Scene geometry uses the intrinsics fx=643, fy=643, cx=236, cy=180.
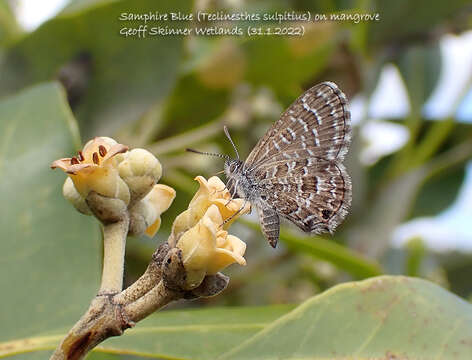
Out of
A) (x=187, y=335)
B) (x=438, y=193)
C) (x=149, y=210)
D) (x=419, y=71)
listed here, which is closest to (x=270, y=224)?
(x=187, y=335)

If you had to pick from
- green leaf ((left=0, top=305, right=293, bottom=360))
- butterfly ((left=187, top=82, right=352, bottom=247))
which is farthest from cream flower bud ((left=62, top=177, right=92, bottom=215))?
butterfly ((left=187, top=82, right=352, bottom=247))

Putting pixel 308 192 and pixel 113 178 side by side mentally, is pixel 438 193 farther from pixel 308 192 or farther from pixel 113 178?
pixel 113 178

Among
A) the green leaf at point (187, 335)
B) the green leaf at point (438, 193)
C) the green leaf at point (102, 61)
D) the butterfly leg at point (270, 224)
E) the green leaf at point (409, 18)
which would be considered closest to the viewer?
the green leaf at point (187, 335)

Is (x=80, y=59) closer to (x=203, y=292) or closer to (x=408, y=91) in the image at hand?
(x=203, y=292)

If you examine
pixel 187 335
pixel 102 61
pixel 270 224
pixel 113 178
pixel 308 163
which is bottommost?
pixel 187 335

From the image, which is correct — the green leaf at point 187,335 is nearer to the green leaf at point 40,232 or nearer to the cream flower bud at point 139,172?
the green leaf at point 40,232

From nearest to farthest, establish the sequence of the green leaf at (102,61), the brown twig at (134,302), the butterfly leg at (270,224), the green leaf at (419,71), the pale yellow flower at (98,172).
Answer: the brown twig at (134,302) → the pale yellow flower at (98,172) → the butterfly leg at (270,224) → the green leaf at (102,61) → the green leaf at (419,71)

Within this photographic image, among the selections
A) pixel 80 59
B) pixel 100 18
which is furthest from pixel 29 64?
pixel 100 18

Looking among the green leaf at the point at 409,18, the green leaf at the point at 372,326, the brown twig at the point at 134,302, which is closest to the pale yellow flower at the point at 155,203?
the brown twig at the point at 134,302

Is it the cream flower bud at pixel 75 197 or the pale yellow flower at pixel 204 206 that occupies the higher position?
the cream flower bud at pixel 75 197
